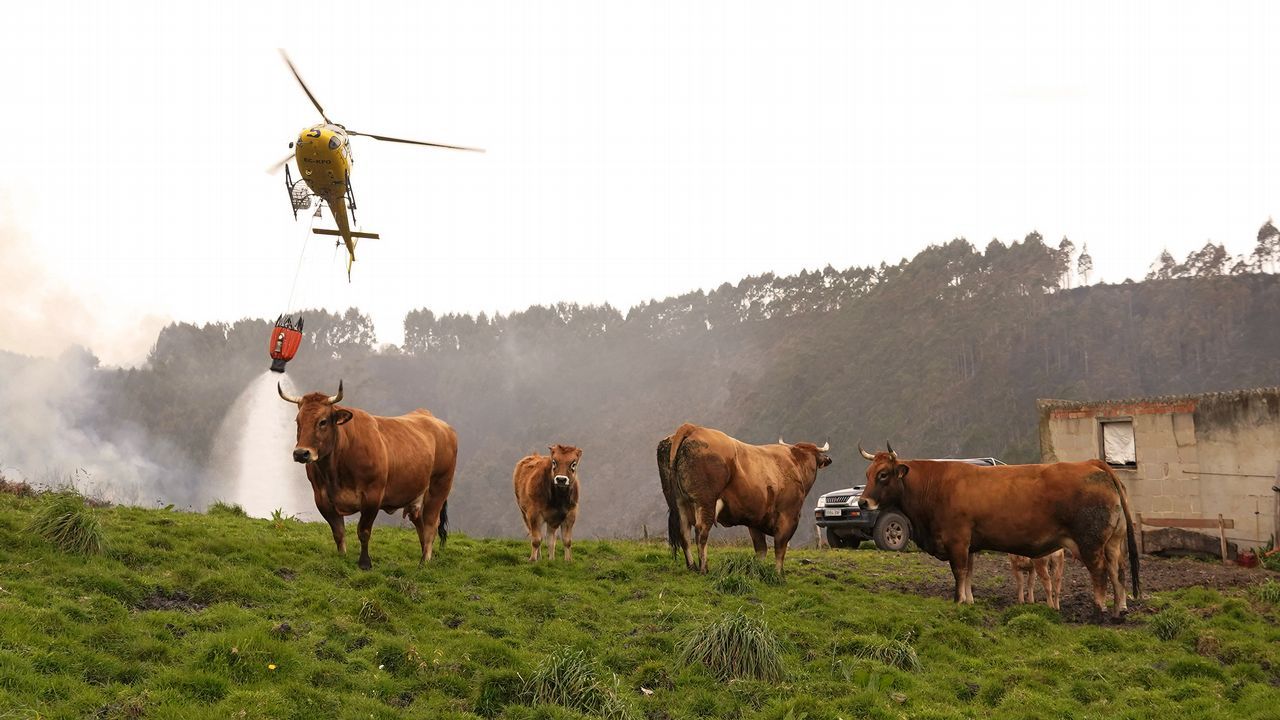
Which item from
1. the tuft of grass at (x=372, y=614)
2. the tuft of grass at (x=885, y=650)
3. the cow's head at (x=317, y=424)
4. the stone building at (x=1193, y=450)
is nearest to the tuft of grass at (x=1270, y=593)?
the tuft of grass at (x=885, y=650)

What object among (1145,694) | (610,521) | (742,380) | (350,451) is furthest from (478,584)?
(742,380)

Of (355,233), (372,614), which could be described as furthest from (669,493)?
(355,233)

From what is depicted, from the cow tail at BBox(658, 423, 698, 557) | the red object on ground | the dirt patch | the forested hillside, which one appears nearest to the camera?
the dirt patch

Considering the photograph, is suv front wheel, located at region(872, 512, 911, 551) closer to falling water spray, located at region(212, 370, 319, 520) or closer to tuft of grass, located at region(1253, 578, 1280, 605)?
tuft of grass, located at region(1253, 578, 1280, 605)

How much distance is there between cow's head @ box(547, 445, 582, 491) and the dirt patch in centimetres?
549

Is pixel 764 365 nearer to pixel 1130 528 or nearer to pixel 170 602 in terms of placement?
pixel 1130 528

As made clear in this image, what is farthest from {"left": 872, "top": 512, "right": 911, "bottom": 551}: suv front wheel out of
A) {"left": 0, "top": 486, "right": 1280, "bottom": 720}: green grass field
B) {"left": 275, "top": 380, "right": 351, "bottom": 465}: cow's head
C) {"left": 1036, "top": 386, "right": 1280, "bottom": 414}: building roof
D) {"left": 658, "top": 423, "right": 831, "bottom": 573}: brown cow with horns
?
{"left": 275, "top": 380, "right": 351, "bottom": 465}: cow's head

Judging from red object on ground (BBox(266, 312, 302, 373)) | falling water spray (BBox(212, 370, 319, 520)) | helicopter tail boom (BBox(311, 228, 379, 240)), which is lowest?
falling water spray (BBox(212, 370, 319, 520))

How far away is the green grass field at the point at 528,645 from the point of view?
7.39 meters

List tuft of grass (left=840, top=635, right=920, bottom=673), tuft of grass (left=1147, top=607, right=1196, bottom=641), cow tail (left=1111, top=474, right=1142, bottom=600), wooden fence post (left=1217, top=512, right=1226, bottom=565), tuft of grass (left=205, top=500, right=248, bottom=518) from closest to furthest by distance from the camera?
tuft of grass (left=840, top=635, right=920, bottom=673), tuft of grass (left=1147, top=607, right=1196, bottom=641), cow tail (left=1111, top=474, right=1142, bottom=600), tuft of grass (left=205, top=500, right=248, bottom=518), wooden fence post (left=1217, top=512, right=1226, bottom=565)

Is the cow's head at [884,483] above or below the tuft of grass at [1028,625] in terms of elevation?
above

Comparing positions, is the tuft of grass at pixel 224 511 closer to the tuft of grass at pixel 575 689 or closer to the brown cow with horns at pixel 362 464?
the brown cow with horns at pixel 362 464

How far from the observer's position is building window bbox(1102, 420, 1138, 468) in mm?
21156

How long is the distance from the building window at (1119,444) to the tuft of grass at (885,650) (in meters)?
14.5
